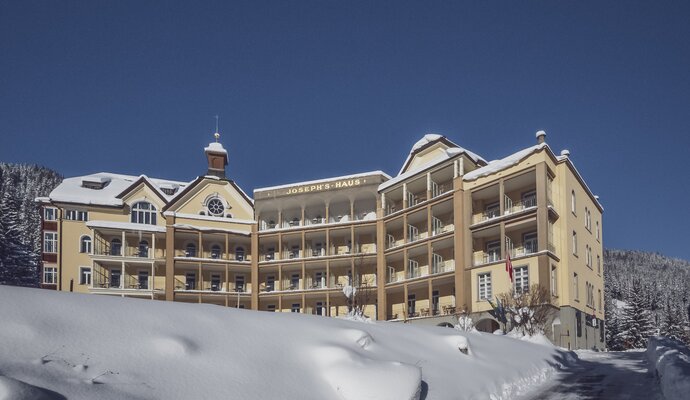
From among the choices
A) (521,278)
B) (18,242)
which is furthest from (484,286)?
(18,242)

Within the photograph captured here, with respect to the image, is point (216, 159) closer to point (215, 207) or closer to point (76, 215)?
point (215, 207)

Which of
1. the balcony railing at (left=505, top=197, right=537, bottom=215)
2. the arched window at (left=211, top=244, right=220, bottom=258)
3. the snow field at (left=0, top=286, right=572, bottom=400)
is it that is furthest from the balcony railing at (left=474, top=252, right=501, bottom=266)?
Result: the arched window at (left=211, top=244, right=220, bottom=258)

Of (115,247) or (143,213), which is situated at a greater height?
(143,213)

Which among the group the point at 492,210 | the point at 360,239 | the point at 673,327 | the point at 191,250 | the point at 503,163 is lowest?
the point at 673,327

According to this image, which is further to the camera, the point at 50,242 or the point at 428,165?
the point at 50,242

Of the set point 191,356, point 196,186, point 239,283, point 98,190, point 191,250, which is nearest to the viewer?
point 191,356

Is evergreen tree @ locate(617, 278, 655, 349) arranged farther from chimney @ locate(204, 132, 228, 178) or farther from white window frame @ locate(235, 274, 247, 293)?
chimney @ locate(204, 132, 228, 178)

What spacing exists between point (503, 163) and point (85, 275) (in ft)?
122

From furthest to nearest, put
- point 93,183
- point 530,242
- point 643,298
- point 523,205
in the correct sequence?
point 643,298 < point 93,183 < point 523,205 < point 530,242

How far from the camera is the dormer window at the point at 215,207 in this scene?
52.7 metres

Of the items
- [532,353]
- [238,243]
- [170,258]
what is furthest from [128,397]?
[238,243]

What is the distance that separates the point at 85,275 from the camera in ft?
156

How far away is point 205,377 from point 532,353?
1492cm

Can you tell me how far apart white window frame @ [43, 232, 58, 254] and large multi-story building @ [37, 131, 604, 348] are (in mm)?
90
